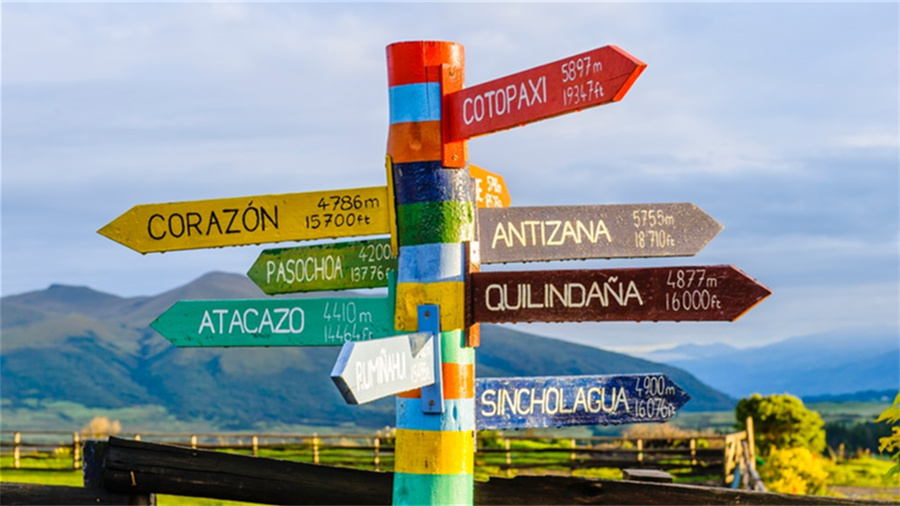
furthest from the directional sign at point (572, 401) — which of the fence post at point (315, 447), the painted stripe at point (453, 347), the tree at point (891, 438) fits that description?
the fence post at point (315, 447)

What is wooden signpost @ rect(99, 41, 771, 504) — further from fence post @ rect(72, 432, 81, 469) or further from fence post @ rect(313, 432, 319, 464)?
fence post @ rect(72, 432, 81, 469)

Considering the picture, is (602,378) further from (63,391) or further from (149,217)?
(63,391)

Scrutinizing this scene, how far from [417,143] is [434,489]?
5.53 ft

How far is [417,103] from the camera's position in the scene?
17.1 feet

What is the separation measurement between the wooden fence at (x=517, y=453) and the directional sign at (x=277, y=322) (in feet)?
44.4

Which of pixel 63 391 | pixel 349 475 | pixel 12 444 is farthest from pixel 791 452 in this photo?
pixel 63 391

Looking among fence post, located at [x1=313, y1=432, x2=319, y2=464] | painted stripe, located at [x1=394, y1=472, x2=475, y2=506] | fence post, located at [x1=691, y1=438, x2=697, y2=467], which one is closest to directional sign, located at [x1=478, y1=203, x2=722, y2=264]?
painted stripe, located at [x1=394, y1=472, x2=475, y2=506]

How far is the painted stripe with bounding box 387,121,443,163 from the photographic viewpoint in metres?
5.14

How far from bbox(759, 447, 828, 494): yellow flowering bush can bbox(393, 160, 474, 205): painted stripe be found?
44.1 feet

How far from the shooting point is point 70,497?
22.9 ft

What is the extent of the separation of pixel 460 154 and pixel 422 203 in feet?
1.04

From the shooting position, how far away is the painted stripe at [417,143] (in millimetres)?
5145

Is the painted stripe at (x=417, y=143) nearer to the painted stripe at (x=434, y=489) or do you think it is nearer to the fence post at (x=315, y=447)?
the painted stripe at (x=434, y=489)

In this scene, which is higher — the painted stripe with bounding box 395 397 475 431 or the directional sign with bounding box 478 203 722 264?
the directional sign with bounding box 478 203 722 264
